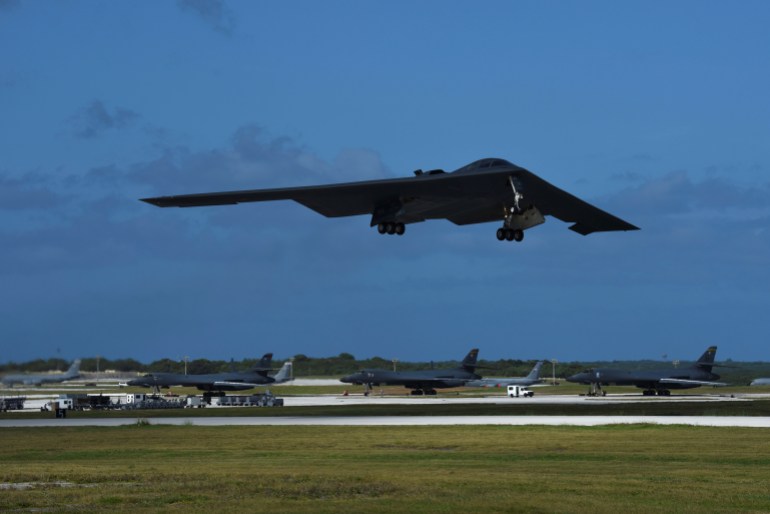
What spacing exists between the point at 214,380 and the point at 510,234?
3159 inches

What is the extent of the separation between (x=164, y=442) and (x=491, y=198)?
17.3 metres

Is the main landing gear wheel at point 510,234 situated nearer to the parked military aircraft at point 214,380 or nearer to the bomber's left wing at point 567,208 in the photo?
the bomber's left wing at point 567,208

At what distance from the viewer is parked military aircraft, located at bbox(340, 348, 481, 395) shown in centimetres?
11139

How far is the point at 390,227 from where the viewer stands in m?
34.2

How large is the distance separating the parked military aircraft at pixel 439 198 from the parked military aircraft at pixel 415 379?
77378mm

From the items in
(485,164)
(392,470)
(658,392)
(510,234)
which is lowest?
(392,470)

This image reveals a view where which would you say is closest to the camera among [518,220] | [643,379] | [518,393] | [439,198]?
[518,220]

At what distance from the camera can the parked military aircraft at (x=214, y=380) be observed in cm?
10394

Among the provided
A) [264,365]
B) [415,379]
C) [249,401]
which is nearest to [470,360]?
[415,379]

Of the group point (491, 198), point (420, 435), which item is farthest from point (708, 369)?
point (491, 198)

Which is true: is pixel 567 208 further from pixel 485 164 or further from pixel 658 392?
pixel 658 392

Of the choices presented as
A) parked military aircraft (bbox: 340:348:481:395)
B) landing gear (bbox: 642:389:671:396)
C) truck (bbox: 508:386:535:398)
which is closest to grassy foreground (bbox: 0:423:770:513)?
truck (bbox: 508:386:535:398)

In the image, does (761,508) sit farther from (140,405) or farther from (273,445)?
(140,405)

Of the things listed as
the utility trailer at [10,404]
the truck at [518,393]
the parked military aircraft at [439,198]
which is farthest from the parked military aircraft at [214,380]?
the parked military aircraft at [439,198]
